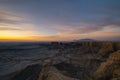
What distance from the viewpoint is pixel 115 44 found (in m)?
28.3

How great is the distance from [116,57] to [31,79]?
11.2m

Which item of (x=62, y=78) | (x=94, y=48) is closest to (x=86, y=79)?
(x=62, y=78)

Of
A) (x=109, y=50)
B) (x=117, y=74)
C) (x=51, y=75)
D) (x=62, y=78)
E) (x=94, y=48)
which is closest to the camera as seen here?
(x=117, y=74)

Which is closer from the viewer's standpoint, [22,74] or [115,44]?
[22,74]

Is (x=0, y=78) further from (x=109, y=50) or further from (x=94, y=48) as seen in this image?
(x=94, y=48)

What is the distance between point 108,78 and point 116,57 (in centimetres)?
240

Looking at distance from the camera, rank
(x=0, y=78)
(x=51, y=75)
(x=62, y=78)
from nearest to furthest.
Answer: (x=62, y=78) → (x=51, y=75) → (x=0, y=78)

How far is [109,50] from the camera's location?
2750 cm

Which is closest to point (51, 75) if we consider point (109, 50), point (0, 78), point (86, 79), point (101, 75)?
point (86, 79)

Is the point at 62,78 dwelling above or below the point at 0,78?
above

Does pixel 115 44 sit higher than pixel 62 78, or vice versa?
pixel 115 44

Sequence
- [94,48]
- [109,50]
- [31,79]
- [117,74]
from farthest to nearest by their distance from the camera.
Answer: [94,48]
[109,50]
[31,79]
[117,74]

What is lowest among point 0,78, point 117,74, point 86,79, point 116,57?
point 0,78

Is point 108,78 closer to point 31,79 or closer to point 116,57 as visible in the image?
point 116,57
